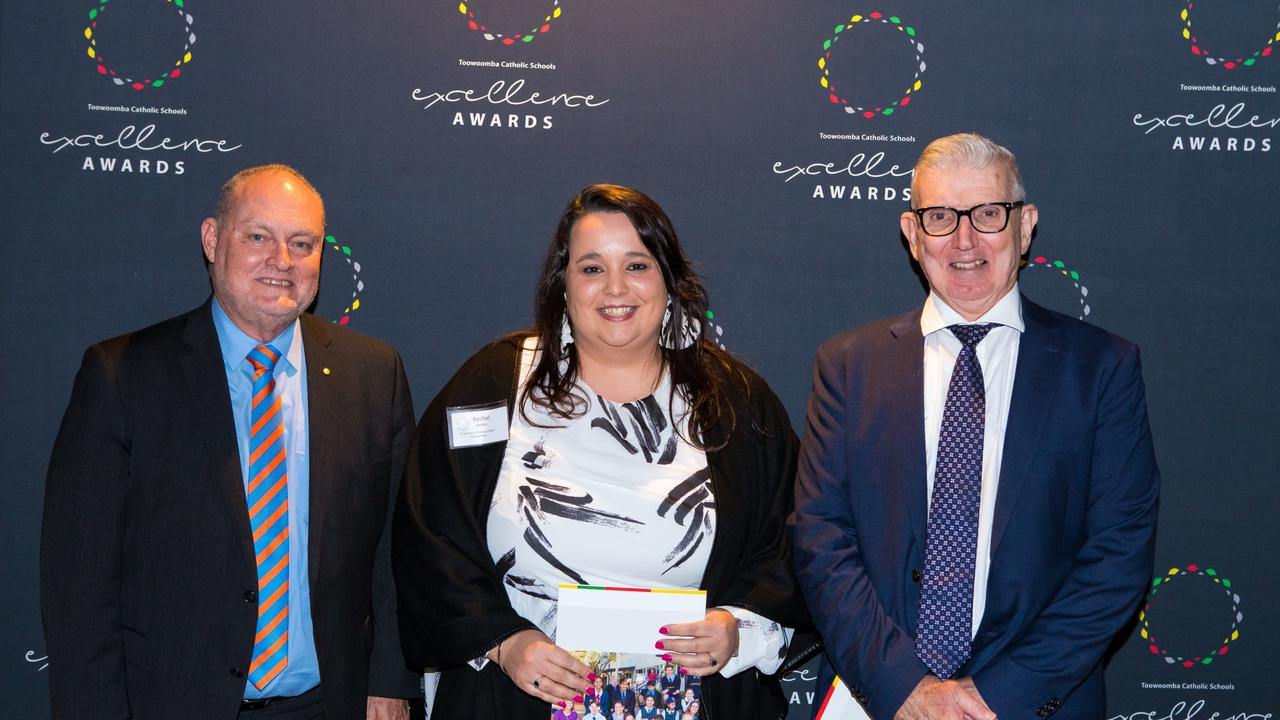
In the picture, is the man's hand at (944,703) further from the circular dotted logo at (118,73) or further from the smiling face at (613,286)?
the circular dotted logo at (118,73)

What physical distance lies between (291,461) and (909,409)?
1631mm

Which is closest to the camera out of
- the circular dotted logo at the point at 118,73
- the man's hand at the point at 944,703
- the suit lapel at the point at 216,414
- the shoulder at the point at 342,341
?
the man's hand at the point at 944,703

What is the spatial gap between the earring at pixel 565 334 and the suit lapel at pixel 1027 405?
121 centimetres

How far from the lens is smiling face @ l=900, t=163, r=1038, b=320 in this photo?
102 inches

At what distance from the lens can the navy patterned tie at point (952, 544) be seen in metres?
2.49

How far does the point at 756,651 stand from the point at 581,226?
1235 millimetres

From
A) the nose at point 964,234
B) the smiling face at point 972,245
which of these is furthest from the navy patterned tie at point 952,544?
the nose at point 964,234

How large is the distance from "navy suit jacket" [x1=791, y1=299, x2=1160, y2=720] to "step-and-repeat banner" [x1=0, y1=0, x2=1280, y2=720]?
1.06 m

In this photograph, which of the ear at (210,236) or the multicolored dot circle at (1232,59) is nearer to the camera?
the ear at (210,236)

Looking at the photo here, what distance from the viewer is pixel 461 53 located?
11.7 ft

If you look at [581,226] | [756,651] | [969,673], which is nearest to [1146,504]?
[969,673]

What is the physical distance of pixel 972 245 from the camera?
2.59m

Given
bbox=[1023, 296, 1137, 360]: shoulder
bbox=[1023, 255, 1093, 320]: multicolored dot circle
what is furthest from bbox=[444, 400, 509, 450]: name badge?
bbox=[1023, 255, 1093, 320]: multicolored dot circle

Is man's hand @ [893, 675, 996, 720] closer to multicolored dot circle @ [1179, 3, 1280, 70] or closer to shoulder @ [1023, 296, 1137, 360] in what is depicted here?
shoulder @ [1023, 296, 1137, 360]
